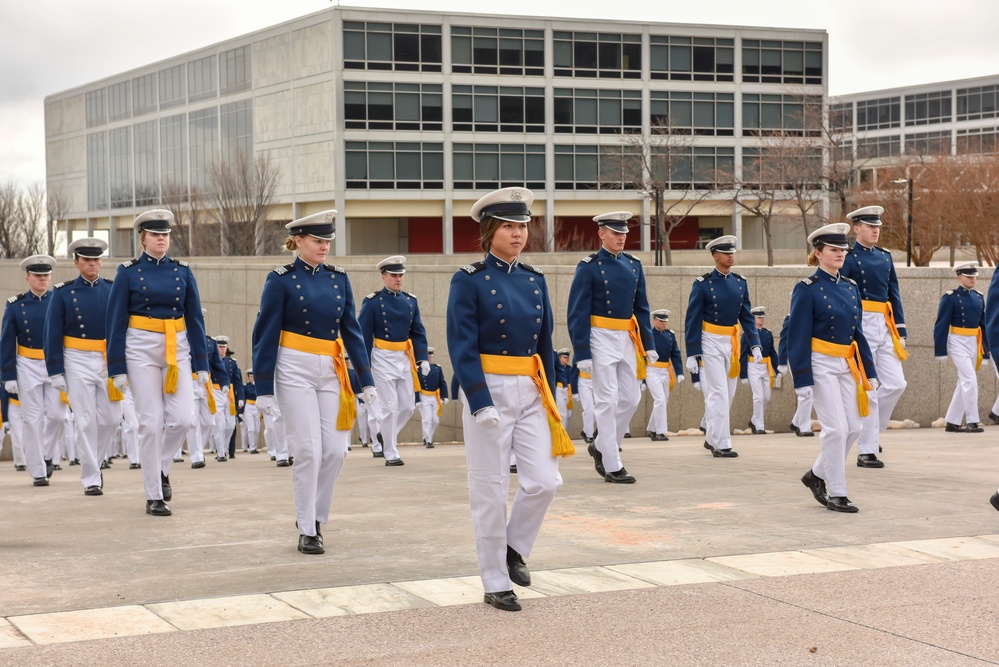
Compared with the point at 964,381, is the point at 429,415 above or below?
below

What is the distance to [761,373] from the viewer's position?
20594mm

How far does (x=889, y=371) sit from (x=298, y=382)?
6831 millimetres

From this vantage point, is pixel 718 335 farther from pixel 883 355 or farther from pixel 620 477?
pixel 620 477

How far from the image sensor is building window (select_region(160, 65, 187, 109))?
72.8 meters

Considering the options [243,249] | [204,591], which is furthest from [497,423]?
[243,249]

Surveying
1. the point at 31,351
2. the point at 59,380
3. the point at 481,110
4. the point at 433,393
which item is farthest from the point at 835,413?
the point at 481,110

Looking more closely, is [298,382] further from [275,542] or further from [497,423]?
[497,423]

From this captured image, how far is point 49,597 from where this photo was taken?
706cm

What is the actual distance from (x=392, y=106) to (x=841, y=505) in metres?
54.0

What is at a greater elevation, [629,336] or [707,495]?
[629,336]

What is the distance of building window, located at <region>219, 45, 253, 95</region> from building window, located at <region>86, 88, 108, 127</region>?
16.1m

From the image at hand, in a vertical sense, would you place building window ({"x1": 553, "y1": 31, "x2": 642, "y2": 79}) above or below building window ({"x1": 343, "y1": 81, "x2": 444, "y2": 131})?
above

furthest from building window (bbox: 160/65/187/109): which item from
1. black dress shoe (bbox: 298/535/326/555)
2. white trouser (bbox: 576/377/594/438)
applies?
black dress shoe (bbox: 298/535/326/555)

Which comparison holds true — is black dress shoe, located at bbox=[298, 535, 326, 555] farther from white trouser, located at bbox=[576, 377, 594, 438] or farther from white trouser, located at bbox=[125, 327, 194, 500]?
white trouser, located at bbox=[576, 377, 594, 438]
